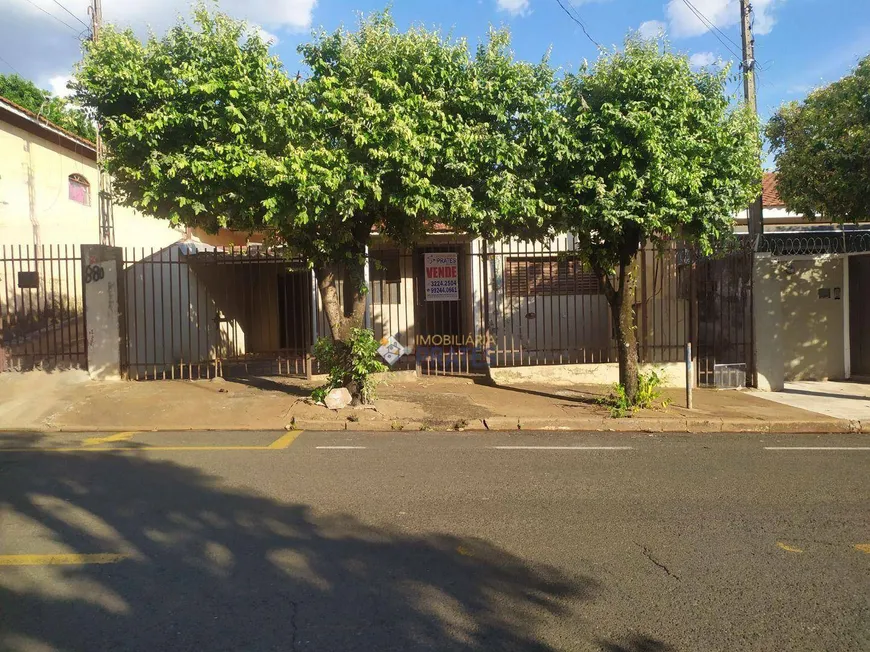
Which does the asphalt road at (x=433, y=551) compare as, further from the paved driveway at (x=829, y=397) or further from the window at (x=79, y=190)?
the window at (x=79, y=190)

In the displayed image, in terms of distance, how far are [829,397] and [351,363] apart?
25.3ft

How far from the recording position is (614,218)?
8.25 m

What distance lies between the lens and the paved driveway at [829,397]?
9.61 metres

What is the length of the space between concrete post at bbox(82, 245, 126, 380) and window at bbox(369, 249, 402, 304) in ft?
15.1

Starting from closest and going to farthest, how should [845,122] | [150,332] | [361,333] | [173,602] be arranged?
[173,602] → [361,333] → [845,122] → [150,332]

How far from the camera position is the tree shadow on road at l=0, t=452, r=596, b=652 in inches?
130

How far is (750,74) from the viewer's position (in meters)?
11.5

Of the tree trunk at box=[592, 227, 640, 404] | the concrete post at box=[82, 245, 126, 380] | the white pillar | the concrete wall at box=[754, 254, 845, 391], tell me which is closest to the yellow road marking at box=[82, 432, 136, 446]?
the concrete post at box=[82, 245, 126, 380]

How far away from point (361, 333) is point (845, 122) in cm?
850

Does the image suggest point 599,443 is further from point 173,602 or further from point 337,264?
point 173,602

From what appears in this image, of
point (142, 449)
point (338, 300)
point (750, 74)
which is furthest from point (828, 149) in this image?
point (142, 449)

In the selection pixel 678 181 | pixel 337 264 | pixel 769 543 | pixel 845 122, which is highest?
pixel 845 122

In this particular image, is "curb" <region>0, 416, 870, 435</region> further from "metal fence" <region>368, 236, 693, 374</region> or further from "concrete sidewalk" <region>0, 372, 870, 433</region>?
"metal fence" <region>368, 236, 693, 374</region>

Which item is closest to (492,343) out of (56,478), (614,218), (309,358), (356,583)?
(309,358)
